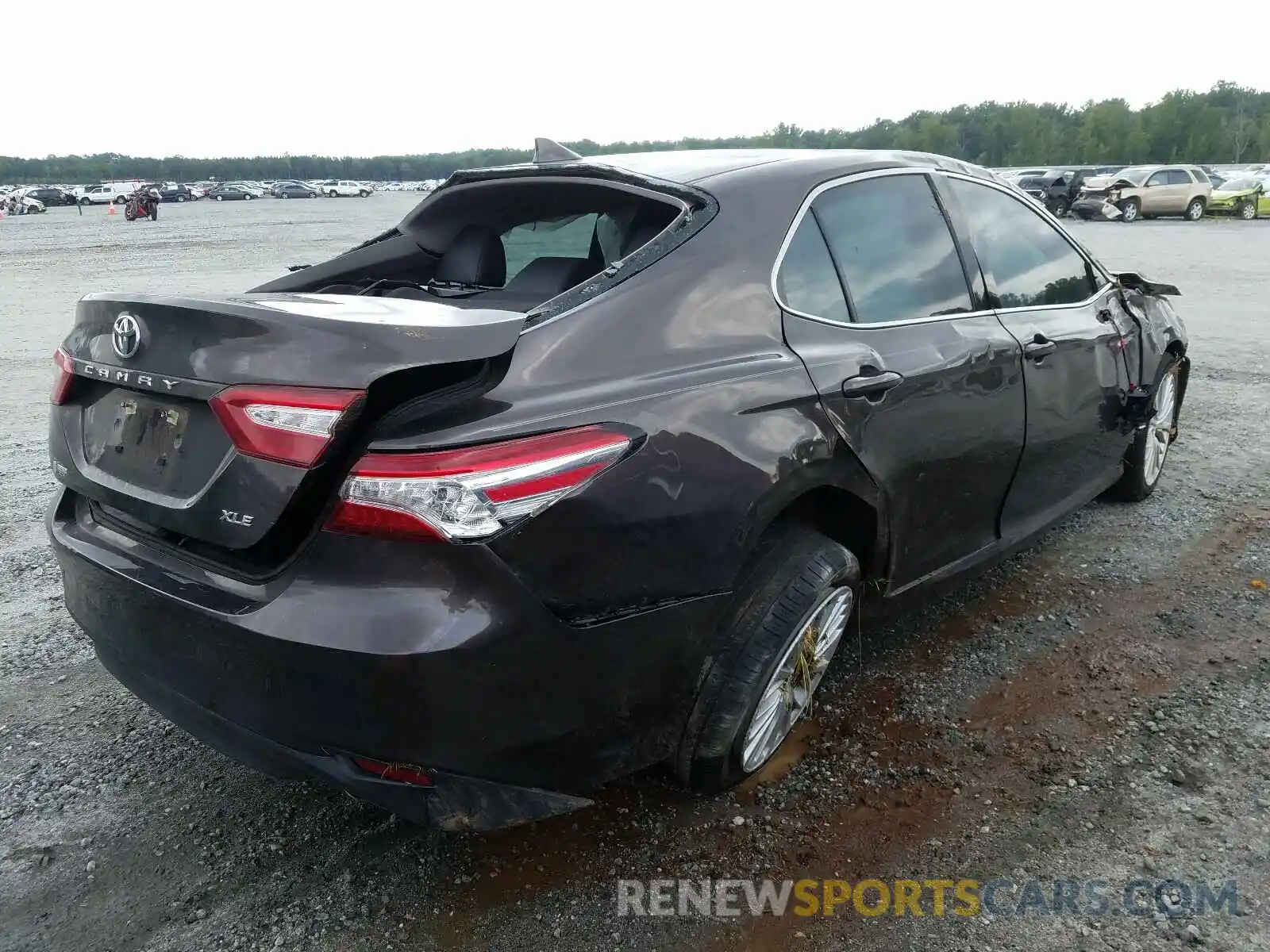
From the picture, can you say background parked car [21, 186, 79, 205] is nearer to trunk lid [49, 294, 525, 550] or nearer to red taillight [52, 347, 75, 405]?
red taillight [52, 347, 75, 405]

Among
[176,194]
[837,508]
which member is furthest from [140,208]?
[837,508]

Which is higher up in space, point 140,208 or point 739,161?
point 140,208

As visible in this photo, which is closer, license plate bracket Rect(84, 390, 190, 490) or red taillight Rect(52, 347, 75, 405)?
license plate bracket Rect(84, 390, 190, 490)

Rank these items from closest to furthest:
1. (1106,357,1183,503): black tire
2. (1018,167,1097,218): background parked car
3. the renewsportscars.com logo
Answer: the renewsportscars.com logo
(1106,357,1183,503): black tire
(1018,167,1097,218): background parked car

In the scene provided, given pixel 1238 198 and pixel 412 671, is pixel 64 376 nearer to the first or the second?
pixel 412 671

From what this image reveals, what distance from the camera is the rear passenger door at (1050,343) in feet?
10.9

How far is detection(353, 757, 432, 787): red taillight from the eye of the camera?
1.92 meters

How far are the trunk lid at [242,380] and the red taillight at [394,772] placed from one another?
1.65 feet

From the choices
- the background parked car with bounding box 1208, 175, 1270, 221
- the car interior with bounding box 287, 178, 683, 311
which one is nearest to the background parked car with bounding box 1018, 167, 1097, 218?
the background parked car with bounding box 1208, 175, 1270, 221

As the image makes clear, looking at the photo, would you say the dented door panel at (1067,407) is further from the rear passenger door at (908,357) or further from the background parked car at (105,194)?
the background parked car at (105,194)

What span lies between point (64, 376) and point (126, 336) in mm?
457

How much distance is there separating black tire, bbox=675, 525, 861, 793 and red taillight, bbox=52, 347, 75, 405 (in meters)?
1.79

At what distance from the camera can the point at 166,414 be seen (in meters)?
2.11

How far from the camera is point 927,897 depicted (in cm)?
226
